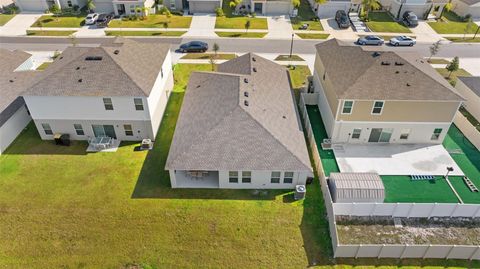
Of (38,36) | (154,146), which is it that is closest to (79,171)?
(154,146)

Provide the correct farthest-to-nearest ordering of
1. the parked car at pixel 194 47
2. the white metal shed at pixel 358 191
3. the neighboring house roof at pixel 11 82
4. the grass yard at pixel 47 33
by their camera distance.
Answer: the grass yard at pixel 47 33 < the parked car at pixel 194 47 < the neighboring house roof at pixel 11 82 < the white metal shed at pixel 358 191

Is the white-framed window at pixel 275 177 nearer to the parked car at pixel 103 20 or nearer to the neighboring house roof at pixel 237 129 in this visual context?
the neighboring house roof at pixel 237 129

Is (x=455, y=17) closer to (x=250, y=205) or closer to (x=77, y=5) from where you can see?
(x=250, y=205)

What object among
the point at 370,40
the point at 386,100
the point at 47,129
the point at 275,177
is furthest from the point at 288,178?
the point at 370,40

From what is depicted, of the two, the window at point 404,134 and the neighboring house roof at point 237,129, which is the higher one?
the neighboring house roof at point 237,129

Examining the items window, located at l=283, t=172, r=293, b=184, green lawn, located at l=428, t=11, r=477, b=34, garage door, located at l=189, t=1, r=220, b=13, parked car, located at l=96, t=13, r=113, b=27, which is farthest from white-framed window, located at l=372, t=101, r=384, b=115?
parked car, located at l=96, t=13, r=113, b=27

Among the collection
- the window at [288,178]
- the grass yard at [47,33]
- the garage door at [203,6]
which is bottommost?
the window at [288,178]

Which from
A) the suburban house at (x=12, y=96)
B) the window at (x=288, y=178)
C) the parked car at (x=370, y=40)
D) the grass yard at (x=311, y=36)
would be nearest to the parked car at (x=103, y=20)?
the suburban house at (x=12, y=96)
